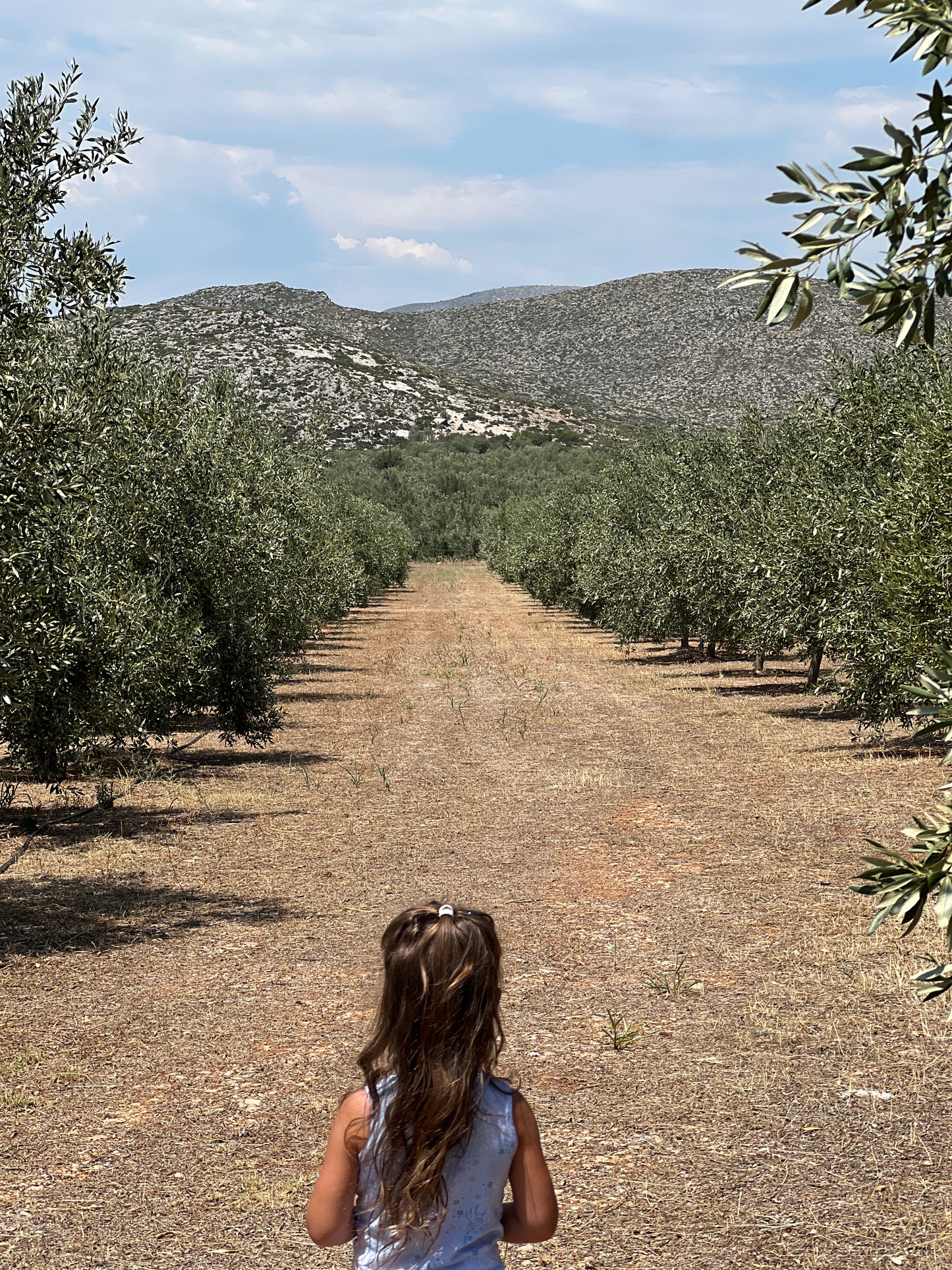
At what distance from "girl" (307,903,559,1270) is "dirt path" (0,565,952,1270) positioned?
9.53 feet

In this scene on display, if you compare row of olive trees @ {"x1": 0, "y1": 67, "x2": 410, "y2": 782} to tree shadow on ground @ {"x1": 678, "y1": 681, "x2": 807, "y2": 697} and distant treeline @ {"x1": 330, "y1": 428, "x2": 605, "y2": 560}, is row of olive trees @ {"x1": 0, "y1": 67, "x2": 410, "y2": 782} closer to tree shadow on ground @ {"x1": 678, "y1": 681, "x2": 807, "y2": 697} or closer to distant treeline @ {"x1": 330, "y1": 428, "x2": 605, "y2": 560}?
tree shadow on ground @ {"x1": 678, "y1": 681, "x2": 807, "y2": 697}

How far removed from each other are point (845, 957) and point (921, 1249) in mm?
4276

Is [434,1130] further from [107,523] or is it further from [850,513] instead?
[850,513]

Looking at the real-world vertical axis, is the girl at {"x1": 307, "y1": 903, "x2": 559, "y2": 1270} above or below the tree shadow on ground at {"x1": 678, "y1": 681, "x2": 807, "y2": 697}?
above

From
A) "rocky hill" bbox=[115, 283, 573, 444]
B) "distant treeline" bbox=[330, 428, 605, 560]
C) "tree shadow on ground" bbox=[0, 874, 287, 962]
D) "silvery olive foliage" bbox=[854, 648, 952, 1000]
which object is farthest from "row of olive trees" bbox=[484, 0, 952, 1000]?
"rocky hill" bbox=[115, 283, 573, 444]

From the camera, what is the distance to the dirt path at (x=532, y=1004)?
5.81 metres

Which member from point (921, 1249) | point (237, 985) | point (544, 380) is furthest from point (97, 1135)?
point (544, 380)

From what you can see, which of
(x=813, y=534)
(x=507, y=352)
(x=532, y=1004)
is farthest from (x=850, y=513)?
(x=507, y=352)

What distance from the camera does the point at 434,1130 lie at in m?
2.81

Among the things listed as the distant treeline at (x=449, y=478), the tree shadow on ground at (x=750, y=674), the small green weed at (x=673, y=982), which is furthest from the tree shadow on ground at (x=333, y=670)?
the distant treeline at (x=449, y=478)

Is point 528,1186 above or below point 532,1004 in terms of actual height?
above

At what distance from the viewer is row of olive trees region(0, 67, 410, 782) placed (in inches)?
388

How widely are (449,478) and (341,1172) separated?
120556mm

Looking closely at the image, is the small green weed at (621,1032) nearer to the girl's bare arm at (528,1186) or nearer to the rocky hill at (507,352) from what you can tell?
the girl's bare arm at (528,1186)
